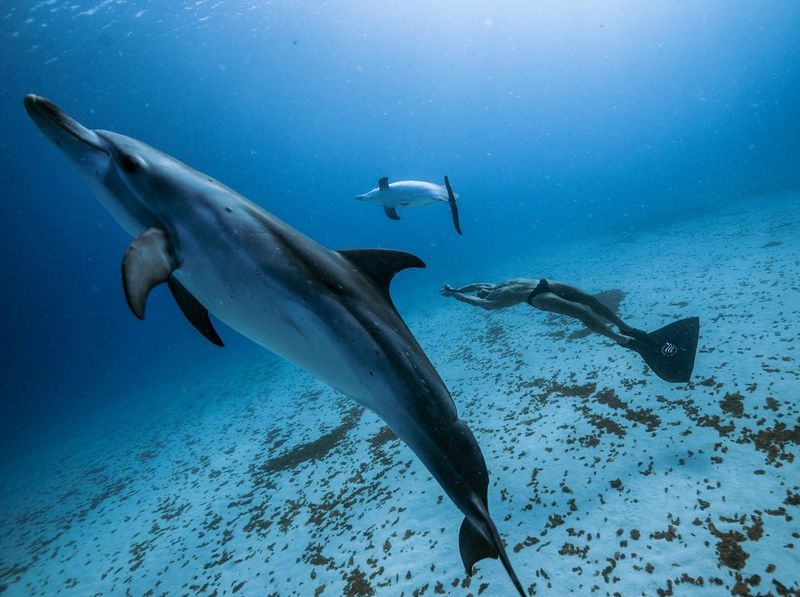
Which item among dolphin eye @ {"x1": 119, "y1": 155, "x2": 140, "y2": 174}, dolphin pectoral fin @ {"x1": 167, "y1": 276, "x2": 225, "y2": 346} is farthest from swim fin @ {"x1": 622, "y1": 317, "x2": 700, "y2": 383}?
dolphin eye @ {"x1": 119, "y1": 155, "x2": 140, "y2": 174}

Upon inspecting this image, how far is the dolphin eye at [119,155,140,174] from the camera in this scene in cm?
201

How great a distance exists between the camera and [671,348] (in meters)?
7.08

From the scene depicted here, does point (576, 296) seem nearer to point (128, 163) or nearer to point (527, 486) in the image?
point (527, 486)

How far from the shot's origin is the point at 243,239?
2004mm

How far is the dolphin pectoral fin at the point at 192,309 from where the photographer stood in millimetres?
2504

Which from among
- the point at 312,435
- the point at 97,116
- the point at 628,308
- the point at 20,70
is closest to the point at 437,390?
the point at 312,435

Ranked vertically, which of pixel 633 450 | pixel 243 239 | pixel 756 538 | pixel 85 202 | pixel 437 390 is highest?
pixel 85 202

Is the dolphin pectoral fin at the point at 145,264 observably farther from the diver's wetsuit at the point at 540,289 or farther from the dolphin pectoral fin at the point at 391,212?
the dolphin pectoral fin at the point at 391,212

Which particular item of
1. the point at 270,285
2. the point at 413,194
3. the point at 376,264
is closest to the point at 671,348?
the point at 376,264

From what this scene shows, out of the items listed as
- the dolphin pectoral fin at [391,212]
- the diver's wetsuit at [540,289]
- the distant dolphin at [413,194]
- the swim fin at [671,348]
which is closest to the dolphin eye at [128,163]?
the diver's wetsuit at [540,289]

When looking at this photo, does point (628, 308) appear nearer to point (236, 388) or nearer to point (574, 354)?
point (574, 354)

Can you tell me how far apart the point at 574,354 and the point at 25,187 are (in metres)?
61.9

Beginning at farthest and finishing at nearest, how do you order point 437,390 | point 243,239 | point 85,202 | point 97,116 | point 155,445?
point 85,202 → point 97,116 → point 155,445 → point 437,390 → point 243,239

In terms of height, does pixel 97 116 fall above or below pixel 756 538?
above
